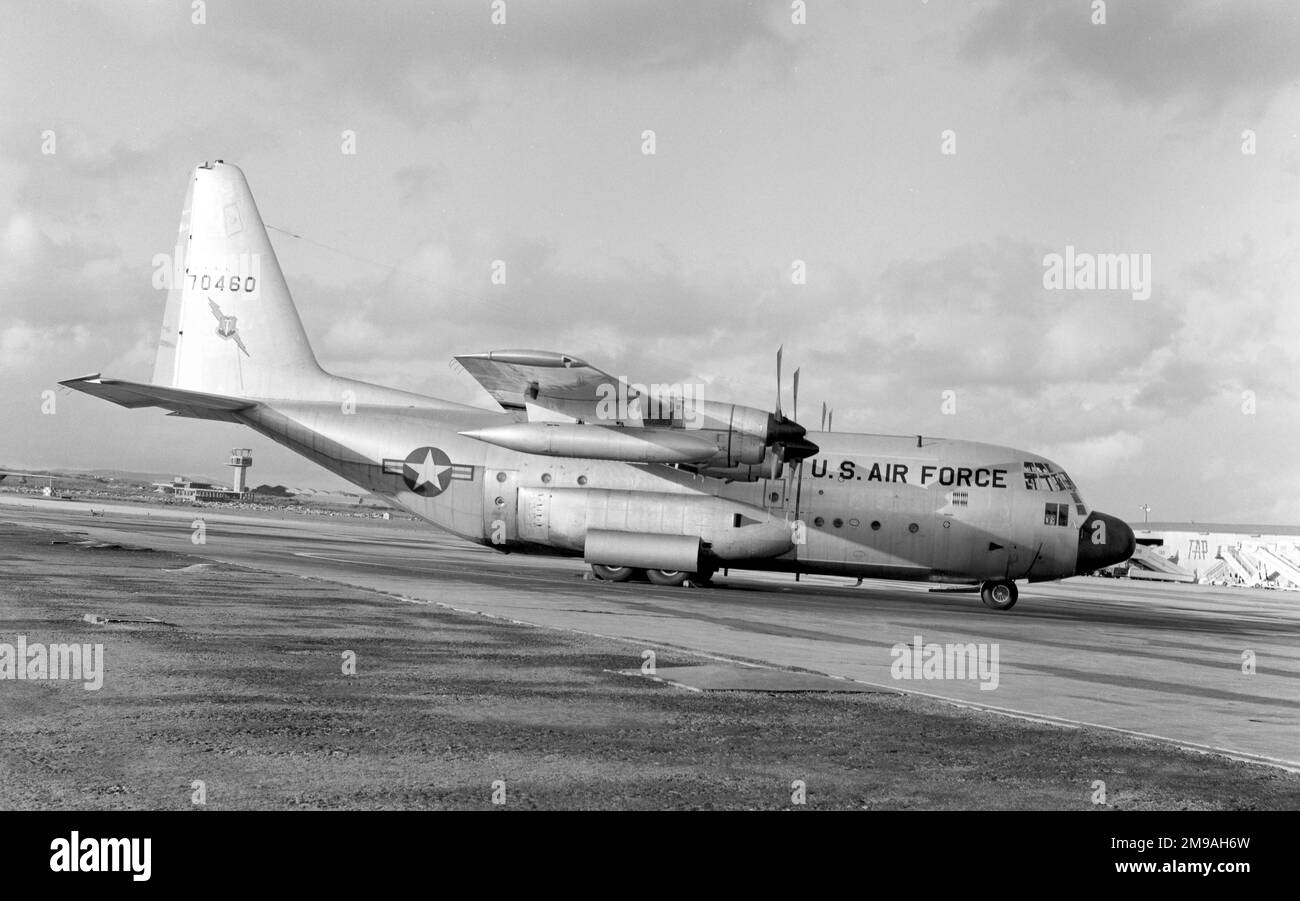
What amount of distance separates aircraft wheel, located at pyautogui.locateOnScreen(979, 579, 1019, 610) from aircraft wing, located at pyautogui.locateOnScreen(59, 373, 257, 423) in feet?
76.3

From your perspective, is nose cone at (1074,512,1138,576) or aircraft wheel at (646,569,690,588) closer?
nose cone at (1074,512,1138,576)

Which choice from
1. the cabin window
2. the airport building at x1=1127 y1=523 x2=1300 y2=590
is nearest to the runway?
the cabin window

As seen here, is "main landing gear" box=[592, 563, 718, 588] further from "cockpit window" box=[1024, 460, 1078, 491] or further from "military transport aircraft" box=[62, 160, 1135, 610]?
"cockpit window" box=[1024, 460, 1078, 491]

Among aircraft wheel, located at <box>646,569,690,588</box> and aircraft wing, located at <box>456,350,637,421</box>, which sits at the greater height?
aircraft wing, located at <box>456,350,637,421</box>

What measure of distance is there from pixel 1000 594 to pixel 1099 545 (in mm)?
3181

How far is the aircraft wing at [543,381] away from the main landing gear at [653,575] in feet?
16.4

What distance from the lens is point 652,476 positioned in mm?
32156

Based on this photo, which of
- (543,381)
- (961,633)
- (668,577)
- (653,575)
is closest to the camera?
(961,633)

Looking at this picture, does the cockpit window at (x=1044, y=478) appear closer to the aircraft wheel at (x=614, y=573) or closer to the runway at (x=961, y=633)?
the runway at (x=961, y=633)

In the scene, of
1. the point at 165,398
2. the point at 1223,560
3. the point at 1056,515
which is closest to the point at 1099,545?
the point at 1056,515

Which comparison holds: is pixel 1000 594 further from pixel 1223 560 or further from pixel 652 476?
pixel 1223 560

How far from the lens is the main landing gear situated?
32.1 meters
